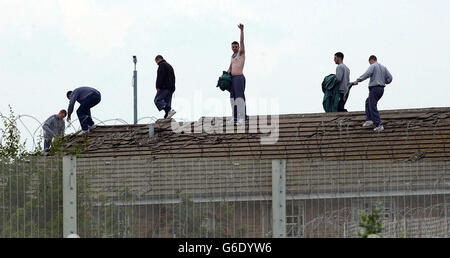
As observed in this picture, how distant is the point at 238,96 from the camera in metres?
19.3

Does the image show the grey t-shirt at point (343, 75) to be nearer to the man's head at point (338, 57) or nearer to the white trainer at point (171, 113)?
the man's head at point (338, 57)

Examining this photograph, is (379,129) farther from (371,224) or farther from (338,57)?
(371,224)

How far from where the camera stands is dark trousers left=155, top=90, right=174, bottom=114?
20484 mm

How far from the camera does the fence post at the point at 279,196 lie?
10914 mm

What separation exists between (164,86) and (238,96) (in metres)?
1.74

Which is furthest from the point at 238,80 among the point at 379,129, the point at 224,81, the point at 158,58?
the point at 379,129

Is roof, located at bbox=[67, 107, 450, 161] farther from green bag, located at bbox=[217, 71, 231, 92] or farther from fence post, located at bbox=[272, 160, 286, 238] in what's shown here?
fence post, located at bbox=[272, 160, 286, 238]

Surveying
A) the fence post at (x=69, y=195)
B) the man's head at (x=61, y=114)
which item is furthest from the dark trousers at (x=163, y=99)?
the fence post at (x=69, y=195)
